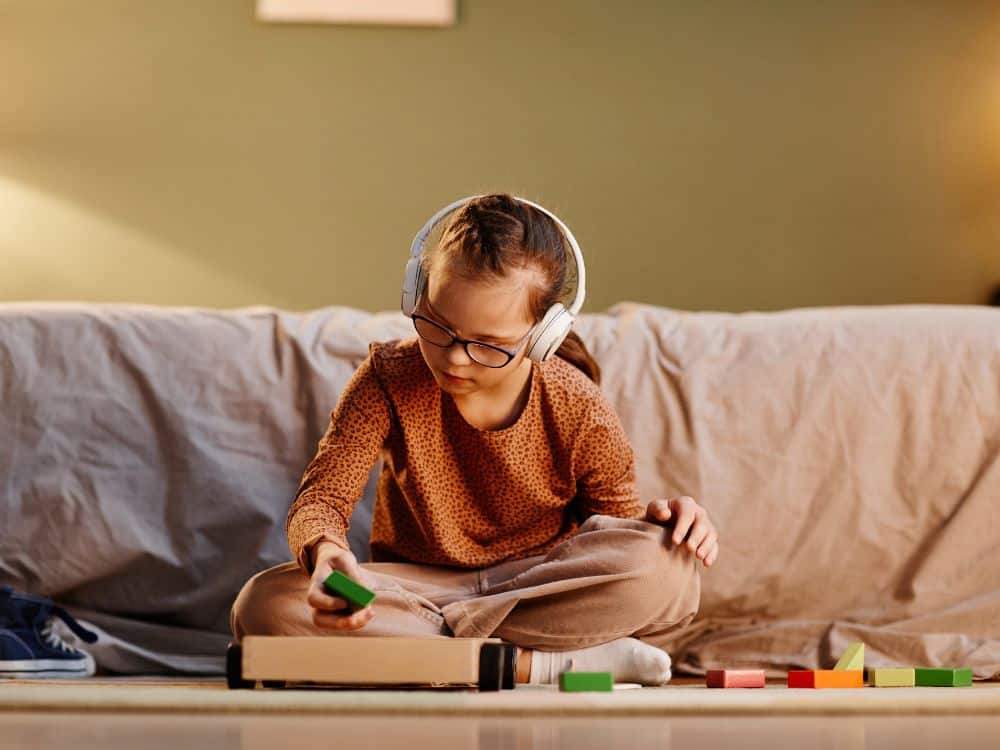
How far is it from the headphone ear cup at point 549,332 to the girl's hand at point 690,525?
0.19m

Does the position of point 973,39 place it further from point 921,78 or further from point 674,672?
point 674,672

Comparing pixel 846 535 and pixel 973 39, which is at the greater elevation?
pixel 973 39

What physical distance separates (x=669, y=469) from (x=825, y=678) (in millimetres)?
467

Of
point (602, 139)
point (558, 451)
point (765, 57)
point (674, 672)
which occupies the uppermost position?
point (765, 57)

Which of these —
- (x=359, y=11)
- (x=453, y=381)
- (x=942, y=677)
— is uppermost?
(x=359, y=11)

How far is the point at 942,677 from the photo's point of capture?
116cm

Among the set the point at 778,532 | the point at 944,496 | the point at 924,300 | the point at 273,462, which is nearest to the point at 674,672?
the point at 778,532

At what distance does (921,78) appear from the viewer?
8.46ft

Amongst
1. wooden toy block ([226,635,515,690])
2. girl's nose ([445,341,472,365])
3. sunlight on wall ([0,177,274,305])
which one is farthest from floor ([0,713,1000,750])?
sunlight on wall ([0,177,274,305])

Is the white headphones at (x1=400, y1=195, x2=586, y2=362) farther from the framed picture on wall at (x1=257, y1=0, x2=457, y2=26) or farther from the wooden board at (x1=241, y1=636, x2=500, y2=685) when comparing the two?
the framed picture on wall at (x1=257, y1=0, x2=457, y2=26)

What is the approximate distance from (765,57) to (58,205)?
1.50m

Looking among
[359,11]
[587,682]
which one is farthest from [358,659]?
[359,11]

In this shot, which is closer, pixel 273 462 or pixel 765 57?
pixel 273 462

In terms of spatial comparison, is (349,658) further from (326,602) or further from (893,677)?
(893,677)
